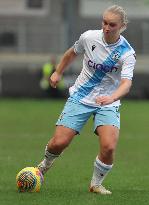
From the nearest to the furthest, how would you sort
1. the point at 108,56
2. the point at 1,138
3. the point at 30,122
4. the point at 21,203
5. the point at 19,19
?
the point at 21,203 → the point at 108,56 → the point at 1,138 → the point at 30,122 → the point at 19,19

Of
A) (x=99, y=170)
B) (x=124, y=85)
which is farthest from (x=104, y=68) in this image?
(x=99, y=170)

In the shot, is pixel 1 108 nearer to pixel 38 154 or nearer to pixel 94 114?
pixel 38 154

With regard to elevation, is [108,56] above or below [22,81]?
above

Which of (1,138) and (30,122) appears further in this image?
(30,122)

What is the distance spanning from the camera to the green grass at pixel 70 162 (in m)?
9.86

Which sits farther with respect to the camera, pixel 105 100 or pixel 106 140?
pixel 106 140

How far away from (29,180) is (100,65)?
1629 millimetres

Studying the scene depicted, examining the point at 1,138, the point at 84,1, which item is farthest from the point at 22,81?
the point at 1,138

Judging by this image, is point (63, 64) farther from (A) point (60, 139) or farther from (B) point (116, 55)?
(A) point (60, 139)

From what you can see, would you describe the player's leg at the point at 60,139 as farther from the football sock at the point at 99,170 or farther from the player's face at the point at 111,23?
the player's face at the point at 111,23

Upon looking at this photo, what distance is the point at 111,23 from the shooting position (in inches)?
380

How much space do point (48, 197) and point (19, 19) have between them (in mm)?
35679

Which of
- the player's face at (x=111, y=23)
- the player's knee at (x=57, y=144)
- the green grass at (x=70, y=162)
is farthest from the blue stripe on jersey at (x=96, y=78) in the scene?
the green grass at (x=70, y=162)

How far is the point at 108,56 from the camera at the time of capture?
32.9ft
